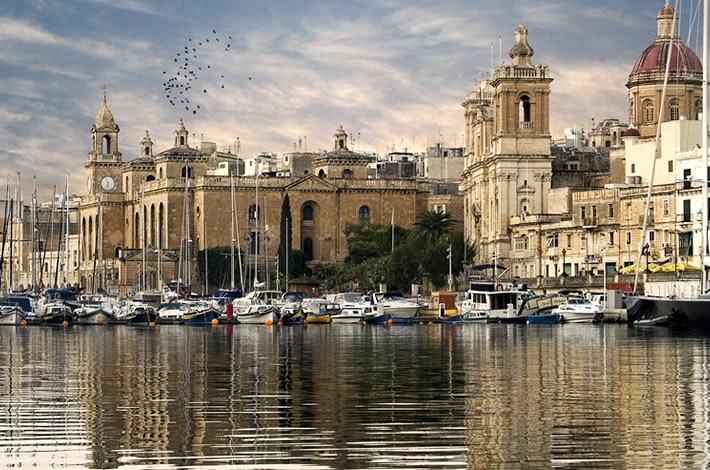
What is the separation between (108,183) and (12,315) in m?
80.8

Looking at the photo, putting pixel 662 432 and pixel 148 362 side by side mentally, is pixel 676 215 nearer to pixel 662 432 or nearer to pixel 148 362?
pixel 148 362

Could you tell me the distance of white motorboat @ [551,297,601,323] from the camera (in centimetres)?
7500

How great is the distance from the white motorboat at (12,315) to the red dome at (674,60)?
50.9m

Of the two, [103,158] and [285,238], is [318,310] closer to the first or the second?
[285,238]

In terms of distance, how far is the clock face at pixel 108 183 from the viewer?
165375mm

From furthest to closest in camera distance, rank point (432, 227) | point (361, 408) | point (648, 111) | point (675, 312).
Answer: point (648, 111)
point (432, 227)
point (675, 312)
point (361, 408)

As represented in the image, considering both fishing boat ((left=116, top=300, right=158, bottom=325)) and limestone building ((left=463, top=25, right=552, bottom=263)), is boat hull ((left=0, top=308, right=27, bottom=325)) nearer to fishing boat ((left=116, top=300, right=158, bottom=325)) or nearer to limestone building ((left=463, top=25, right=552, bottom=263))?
fishing boat ((left=116, top=300, right=158, bottom=325))

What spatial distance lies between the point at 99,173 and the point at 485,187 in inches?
2513

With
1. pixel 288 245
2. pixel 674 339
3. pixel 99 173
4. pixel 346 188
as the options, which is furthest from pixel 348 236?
pixel 674 339

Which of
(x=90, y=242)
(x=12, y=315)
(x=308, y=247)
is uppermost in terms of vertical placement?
(x=90, y=242)

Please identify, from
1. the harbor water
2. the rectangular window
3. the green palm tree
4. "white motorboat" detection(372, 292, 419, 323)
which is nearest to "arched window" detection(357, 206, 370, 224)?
the green palm tree

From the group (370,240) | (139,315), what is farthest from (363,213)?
(139,315)

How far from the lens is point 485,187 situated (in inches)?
4520

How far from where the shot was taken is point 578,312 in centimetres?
7662
